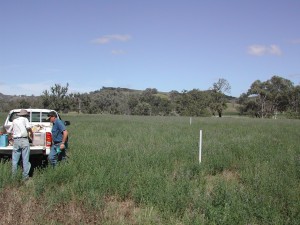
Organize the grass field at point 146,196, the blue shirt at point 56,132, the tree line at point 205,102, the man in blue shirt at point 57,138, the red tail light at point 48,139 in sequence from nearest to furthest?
the grass field at point 146,196 → the man in blue shirt at point 57,138 → the blue shirt at point 56,132 → the red tail light at point 48,139 → the tree line at point 205,102

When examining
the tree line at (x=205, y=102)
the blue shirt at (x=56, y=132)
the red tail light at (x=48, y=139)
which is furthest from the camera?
the tree line at (x=205, y=102)

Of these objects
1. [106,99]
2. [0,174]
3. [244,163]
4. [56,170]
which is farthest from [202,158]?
[106,99]

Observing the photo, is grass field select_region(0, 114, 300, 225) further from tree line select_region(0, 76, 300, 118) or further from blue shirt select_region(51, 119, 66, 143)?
tree line select_region(0, 76, 300, 118)

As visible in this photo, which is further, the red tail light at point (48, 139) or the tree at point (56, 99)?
the tree at point (56, 99)

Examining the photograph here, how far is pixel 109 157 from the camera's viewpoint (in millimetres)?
10508

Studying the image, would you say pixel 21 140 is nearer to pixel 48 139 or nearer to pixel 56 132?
pixel 56 132

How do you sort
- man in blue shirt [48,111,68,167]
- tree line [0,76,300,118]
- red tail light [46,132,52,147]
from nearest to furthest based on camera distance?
1. man in blue shirt [48,111,68,167]
2. red tail light [46,132,52,147]
3. tree line [0,76,300,118]

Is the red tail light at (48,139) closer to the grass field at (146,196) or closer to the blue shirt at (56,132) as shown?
the blue shirt at (56,132)

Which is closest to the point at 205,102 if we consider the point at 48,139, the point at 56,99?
the point at 56,99

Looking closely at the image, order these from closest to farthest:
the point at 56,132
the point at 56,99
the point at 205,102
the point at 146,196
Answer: the point at 146,196, the point at 56,132, the point at 56,99, the point at 205,102

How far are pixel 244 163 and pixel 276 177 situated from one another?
8.90 ft

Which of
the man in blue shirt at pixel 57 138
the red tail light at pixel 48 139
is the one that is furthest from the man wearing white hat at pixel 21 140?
the red tail light at pixel 48 139

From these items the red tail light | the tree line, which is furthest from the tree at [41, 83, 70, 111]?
the red tail light

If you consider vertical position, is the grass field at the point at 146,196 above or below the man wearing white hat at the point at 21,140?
below
